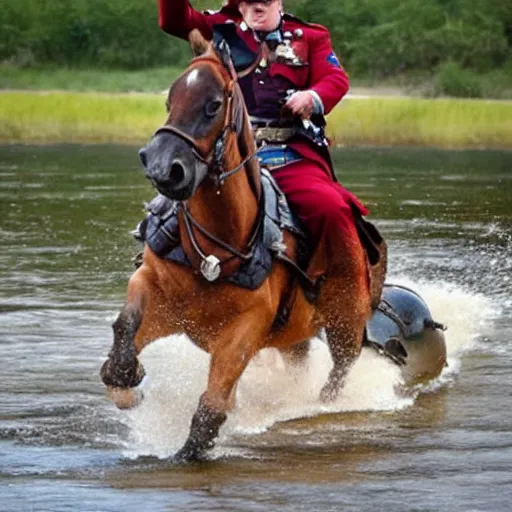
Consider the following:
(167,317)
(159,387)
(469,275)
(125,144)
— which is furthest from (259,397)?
(125,144)

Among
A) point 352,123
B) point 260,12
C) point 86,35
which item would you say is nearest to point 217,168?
point 260,12

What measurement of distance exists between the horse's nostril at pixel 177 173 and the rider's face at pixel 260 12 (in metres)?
1.66

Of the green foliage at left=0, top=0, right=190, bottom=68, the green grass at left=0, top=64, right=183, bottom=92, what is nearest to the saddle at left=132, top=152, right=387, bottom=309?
the green grass at left=0, top=64, right=183, bottom=92

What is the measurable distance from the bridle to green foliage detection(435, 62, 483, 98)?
4510 centimetres

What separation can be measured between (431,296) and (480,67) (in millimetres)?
43757

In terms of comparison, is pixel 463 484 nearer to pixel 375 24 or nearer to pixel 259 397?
pixel 259 397

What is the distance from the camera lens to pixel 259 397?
34.0ft

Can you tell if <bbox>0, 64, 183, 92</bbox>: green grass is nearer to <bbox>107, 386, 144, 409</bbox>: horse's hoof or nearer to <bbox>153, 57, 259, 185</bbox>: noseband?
<bbox>107, 386, 144, 409</bbox>: horse's hoof

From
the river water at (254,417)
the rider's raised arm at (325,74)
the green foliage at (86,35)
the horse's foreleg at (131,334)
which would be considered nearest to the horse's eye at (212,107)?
the horse's foreleg at (131,334)

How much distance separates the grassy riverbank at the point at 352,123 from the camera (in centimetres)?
3812

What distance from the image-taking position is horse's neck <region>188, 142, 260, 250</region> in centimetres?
836

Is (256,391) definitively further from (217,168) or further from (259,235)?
(217,168)

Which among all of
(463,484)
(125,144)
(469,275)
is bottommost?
(125,144)

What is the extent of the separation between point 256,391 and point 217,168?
260 cm
